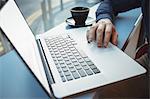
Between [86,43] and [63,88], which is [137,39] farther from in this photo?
[63,88]

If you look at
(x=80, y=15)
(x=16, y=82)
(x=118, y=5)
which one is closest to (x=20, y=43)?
(x=16, y=82)

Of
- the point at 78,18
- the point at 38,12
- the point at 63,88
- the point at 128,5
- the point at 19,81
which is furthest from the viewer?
the point at 38,12

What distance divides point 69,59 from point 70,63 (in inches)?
1.3

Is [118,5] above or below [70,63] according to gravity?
below

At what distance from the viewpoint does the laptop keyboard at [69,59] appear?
0.60 metres

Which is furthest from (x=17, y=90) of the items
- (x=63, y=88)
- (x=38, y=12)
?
(x=38, y=12)

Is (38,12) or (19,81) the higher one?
(19,81)

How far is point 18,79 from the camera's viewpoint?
68 centimetres

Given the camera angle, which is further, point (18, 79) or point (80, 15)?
point (80, 15)

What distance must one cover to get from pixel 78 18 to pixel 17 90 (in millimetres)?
484

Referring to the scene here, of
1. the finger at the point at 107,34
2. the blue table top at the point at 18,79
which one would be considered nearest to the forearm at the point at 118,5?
the blue table top at the point at 18,79

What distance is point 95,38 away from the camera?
81cm

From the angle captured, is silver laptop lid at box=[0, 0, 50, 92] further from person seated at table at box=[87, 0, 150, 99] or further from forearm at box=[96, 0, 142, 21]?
forearm at box=[96, 0, 142, 21]

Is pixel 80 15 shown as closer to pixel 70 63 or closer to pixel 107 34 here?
pixel 107 34
